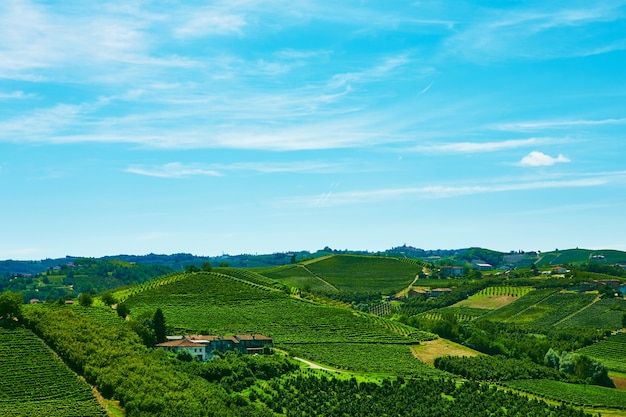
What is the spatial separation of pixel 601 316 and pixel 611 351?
104ft

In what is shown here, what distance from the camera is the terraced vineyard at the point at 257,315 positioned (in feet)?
398

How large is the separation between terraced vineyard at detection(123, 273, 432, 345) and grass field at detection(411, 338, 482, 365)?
3000 mm

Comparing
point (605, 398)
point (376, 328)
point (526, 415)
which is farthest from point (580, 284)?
point (526, 415)

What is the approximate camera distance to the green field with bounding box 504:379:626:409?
94312 mm

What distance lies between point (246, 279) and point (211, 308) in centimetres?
3330

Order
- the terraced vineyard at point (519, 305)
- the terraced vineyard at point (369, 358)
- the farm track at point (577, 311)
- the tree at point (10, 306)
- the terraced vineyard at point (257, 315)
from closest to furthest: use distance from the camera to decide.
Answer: the tree at point (10, 306) < the terraced vineyard at point (369, 358) < the terraced vineyard at point (257, 315) < the farm track at point (577, 311) < the terraced vineyard at point (519, 305)

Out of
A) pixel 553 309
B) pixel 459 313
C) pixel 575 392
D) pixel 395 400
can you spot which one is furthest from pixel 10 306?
pixel 553 309

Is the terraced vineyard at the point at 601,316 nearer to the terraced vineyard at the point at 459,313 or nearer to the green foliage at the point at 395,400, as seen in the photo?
the terraced vineyard at the point at 459,313

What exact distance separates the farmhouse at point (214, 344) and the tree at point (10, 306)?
19.7 metres

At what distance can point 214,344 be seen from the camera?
103 meters

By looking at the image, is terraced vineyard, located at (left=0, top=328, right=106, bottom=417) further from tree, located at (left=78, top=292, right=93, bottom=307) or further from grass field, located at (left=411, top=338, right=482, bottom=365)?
grass field, located at (left=411, top=338, right=482, bottom=365)

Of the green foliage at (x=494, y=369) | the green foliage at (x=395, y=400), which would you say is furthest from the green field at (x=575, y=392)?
the green foliage at (x=395, y=400)

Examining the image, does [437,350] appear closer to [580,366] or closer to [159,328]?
[580,366]

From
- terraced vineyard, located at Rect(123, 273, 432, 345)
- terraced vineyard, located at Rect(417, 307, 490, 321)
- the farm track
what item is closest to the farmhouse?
terraced vineyard, located at Rect(123, 273, 432, 345)
